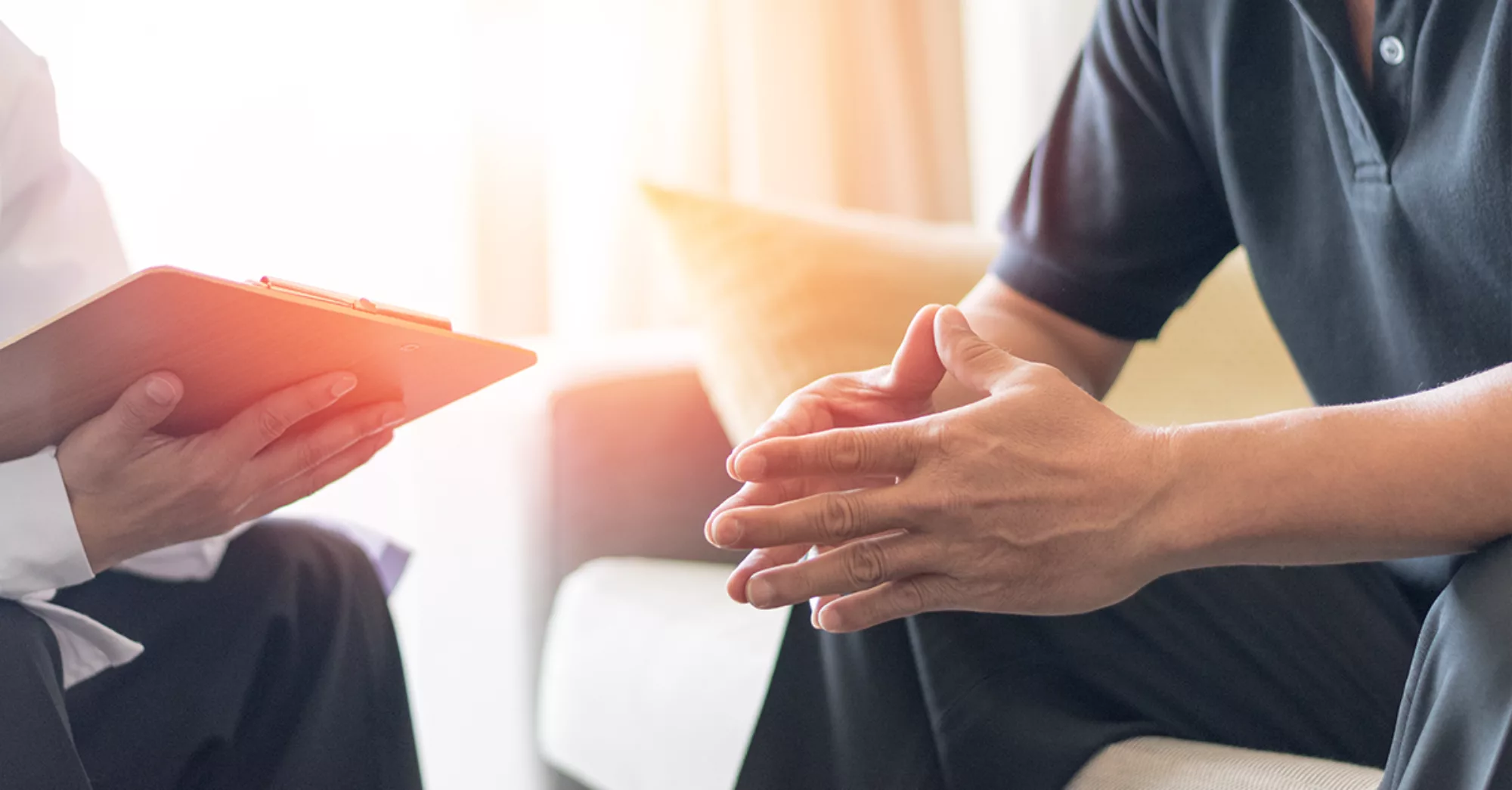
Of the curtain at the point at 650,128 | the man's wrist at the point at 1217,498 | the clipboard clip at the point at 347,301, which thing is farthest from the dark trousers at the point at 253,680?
the curtain at the point at 650,128

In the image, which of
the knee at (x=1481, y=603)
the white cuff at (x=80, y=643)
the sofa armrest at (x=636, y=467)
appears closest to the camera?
the knee at (x=1481, y=603)

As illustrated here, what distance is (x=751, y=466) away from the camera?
0.54 m

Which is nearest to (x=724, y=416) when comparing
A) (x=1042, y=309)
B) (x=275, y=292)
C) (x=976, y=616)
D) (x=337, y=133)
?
(x=1042, y=309)

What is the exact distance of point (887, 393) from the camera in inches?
27.1

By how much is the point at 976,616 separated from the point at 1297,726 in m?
0.19

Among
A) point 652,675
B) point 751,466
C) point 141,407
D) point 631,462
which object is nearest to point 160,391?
point 141,407

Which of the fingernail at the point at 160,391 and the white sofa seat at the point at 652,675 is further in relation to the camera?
the white sofa seat at the point at 652,675

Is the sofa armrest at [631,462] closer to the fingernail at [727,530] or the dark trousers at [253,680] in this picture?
the dark trousers at [253,680]

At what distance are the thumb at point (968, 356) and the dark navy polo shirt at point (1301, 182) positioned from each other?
0.26 meters

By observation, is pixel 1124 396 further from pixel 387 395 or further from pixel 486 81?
pixel 486 81

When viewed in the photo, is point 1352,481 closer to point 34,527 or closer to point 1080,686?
point 1080,686

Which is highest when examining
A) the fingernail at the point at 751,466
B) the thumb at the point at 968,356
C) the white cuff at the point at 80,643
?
the thumb at the point at 968,356

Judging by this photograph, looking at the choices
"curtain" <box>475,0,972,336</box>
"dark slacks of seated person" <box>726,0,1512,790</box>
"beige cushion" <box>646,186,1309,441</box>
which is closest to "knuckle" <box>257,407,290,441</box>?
"dark slacks of seated person" <box>726,0,1512,790</box>

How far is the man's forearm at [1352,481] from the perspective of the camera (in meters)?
0.54
